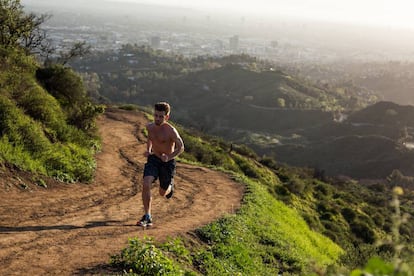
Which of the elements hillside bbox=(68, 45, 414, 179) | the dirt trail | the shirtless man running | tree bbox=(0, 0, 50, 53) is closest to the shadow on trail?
the dirt trail

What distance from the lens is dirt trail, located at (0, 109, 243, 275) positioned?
5.86 m

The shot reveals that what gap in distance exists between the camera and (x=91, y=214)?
8258 mm

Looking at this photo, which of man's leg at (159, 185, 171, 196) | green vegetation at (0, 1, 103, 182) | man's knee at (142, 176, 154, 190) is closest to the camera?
man's knee at (142, 176, 154, 190)

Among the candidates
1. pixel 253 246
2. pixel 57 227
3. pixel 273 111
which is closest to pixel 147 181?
pixel 57 227

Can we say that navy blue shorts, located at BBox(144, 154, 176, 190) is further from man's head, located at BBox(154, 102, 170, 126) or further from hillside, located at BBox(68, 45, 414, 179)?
hillside, located at BBox(68, 45, 414, 179)

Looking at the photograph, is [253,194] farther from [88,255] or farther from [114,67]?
[114,67]

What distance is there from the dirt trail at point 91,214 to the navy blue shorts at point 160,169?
2.93 feet

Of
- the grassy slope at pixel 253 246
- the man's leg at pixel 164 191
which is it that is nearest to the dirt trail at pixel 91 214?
the grassy slope at pixel 253 246

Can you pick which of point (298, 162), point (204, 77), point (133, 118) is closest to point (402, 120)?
point (298, 162)

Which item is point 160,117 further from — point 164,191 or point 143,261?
point 143,261

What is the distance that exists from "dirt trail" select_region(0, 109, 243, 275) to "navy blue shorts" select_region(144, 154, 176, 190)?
89cm

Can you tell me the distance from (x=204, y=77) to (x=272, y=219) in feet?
412

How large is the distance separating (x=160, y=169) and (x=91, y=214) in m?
1.82

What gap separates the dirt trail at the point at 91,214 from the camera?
5.86 metres
